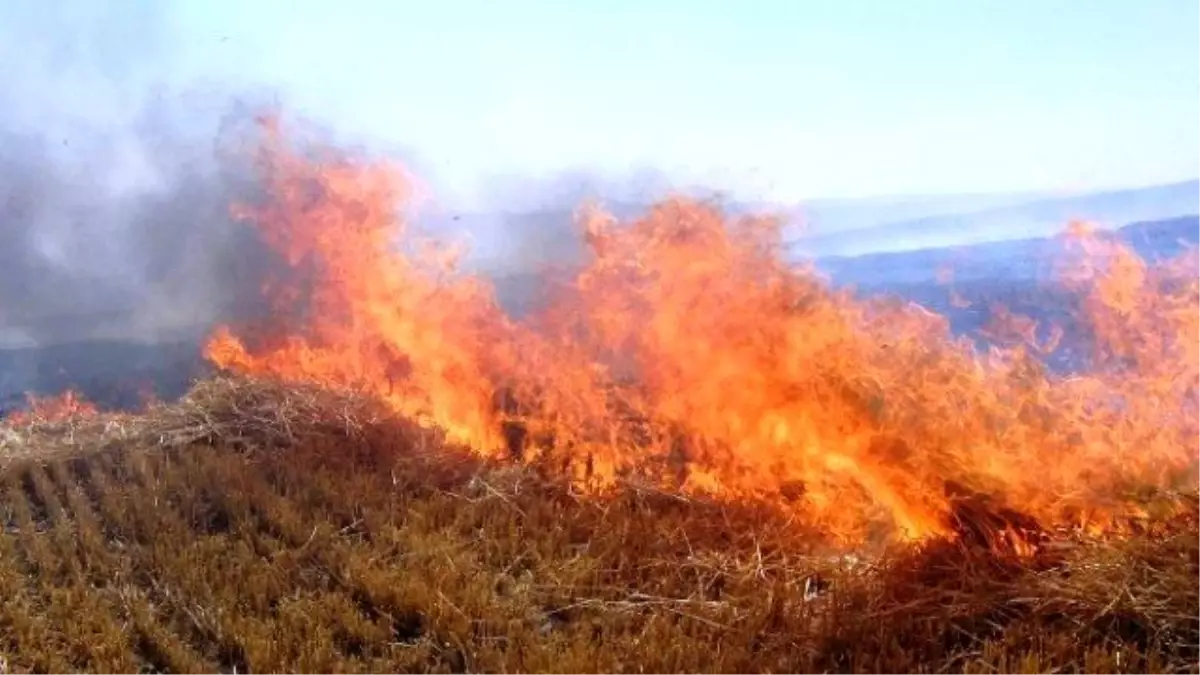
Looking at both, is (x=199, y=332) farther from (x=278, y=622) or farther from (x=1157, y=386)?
(x=1157, y=386)

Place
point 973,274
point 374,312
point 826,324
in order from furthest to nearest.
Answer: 1. point 973,274
2. point 374,312
3. point 826,324

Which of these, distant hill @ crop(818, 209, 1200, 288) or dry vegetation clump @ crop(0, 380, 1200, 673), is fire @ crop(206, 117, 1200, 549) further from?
distant hill @ crop(818, 209, 1200, 288)

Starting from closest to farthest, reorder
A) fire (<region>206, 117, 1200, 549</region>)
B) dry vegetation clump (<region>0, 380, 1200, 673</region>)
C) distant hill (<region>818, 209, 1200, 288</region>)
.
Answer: dry vegetation clump (<region>0, 380, 1200, 673</region>), fire (<region>206, 117, 1200, 549</region>), distant hill (<region>818, 209, 1200, 288</region>)

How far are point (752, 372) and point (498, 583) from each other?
10.6 ft

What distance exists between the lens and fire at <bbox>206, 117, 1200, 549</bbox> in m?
5.98

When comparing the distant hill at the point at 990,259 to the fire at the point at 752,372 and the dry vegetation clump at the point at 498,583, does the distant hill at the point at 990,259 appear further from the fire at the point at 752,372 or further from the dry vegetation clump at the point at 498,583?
the dry vegetation clump at the point at 498,583

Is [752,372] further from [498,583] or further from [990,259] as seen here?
[990,259]

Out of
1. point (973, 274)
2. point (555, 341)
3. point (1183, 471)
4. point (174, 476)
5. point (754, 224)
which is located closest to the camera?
point (1183, 471)

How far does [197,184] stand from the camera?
1706 cm

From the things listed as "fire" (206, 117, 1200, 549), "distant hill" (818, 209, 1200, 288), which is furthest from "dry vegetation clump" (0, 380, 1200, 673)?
"distant hill" (818, 209, 1200, 288)

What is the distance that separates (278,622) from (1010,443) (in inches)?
176

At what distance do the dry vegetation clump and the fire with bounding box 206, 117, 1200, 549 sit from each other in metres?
0.79

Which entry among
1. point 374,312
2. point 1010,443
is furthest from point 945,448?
point 374,312

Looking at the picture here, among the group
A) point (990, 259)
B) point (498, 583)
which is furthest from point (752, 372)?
point (990, 259)
